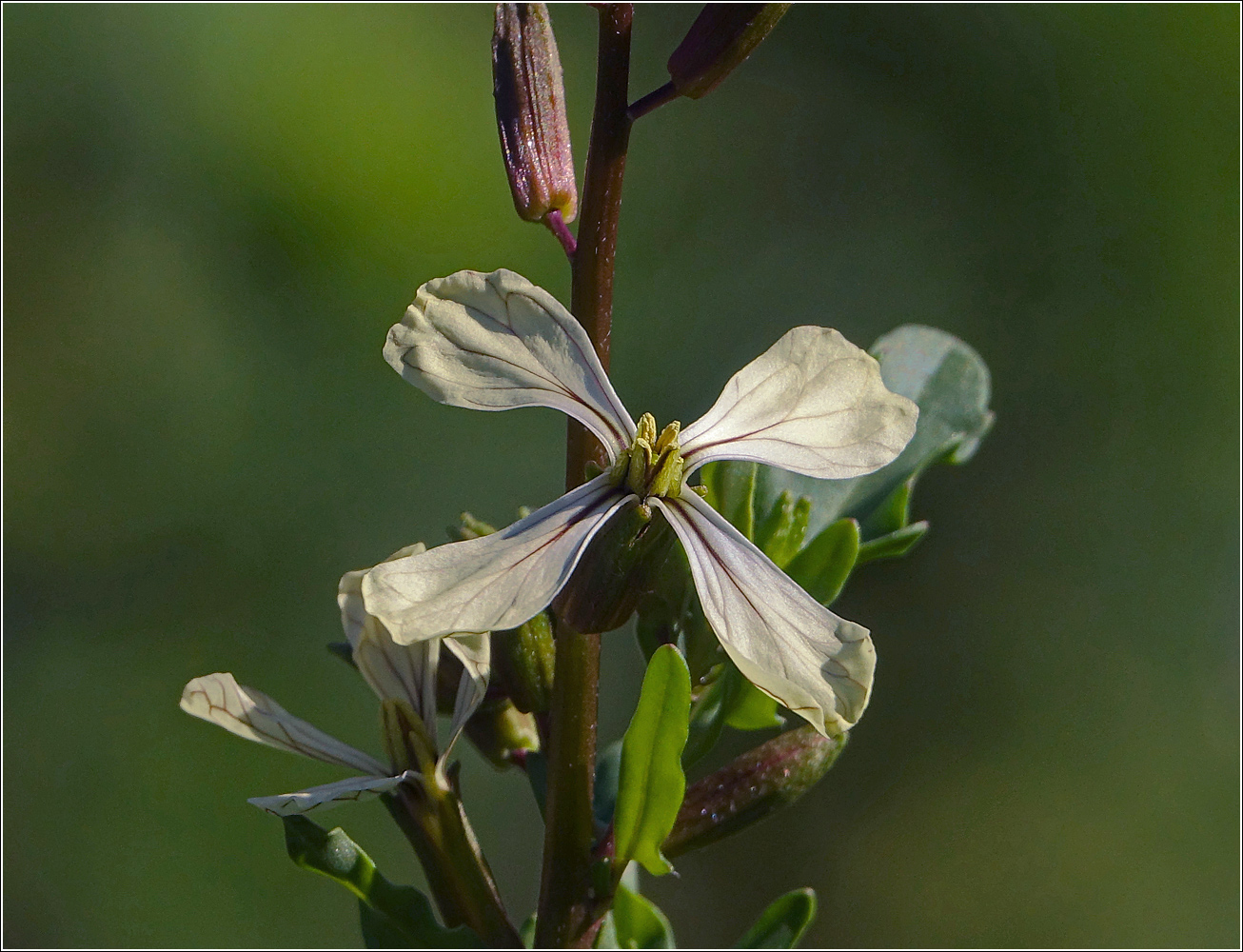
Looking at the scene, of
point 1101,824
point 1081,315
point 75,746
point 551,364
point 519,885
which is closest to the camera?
point 551,364

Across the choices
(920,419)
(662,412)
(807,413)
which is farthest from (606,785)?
(662,412)

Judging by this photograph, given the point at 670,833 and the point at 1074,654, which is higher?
the point at 670,833

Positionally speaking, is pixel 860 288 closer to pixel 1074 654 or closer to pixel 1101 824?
pixel 1074 654

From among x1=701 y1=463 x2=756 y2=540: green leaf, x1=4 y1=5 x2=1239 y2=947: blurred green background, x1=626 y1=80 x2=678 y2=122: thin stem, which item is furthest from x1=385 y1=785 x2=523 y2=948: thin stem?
x1=4 y1=5 x2=1239 y2=947: blurred green background

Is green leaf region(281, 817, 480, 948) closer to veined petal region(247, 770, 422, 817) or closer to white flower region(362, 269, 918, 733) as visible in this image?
veined petal region(247, 770, 422, 817)

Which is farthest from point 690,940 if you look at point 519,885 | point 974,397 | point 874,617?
point 974,397

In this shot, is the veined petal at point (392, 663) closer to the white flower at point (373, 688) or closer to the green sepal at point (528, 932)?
the white flower at point (373, 688)
